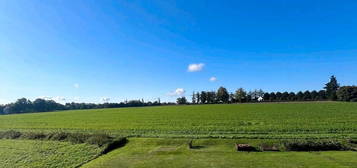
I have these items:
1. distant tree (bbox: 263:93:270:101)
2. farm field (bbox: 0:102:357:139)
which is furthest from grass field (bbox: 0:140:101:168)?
distant tree (bbox: 263:93:270:101)

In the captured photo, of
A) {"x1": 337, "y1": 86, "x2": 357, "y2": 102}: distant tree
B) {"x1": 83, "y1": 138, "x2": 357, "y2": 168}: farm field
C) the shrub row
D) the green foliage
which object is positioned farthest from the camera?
{"x1": 337, "y1": 86, "x2": 357, "y2": 102}: distant tree

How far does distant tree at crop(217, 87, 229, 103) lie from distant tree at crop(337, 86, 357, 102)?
5036 cm

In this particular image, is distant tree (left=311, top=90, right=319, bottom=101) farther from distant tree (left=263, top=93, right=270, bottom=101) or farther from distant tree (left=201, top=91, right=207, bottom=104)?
distant tree (left=201, top=91, right=207, bottom=104)

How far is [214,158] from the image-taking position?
40.1ft

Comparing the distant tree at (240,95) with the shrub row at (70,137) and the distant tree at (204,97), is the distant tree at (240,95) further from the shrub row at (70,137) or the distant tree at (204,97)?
the shrub row at (70,137)

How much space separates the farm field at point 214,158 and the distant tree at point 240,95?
103600 mm

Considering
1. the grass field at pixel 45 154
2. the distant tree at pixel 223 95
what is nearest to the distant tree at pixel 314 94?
the distant tree at pixel 223 95

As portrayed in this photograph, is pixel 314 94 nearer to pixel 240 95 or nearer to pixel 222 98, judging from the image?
pixel 240 95

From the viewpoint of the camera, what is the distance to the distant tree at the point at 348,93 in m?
72.9

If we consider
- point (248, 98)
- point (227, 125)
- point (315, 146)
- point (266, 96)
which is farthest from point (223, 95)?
point (315, 146)

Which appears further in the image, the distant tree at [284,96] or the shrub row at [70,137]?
the distant tree at [284,96]

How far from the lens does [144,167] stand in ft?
36.5

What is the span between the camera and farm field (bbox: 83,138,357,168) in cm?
1096

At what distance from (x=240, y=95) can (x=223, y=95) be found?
29.4ft
